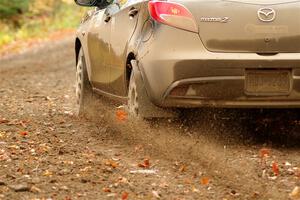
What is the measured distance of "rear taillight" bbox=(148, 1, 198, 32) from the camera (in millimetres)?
7016

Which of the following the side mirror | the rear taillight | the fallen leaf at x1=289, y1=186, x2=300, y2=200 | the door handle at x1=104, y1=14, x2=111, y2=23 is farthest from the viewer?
the side mirror

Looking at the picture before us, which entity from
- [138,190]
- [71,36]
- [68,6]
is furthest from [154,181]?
[68,6]

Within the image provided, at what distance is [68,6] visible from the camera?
138 feet

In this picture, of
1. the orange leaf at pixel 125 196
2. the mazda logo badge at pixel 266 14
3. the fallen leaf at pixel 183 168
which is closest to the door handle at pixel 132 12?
the mazda logo badge at pixel 266 14

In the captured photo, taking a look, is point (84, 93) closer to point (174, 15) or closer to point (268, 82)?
point (174, 15)

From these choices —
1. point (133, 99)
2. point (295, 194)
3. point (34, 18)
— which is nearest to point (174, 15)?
point (133, 99)

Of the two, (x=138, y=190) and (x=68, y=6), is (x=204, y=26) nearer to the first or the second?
(x=138, y=190)

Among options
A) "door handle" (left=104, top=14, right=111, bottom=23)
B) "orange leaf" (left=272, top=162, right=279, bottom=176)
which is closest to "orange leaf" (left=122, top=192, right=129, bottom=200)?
"orange leaf" (left=272, top=162, right=279, bottom=176)

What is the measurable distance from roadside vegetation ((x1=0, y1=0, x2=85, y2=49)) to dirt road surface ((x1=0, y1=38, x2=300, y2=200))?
20036mm

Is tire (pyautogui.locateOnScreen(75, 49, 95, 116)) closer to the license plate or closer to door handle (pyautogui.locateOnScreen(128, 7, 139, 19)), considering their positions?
door handle (pyautogui.locateOnScreen(128, 7, 139, 19))

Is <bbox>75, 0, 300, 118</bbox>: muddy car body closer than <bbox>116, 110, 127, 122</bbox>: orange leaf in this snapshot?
Yes

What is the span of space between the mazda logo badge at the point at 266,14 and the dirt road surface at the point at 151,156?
1059mm

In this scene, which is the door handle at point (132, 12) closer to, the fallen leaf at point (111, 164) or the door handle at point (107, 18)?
the door handle at point (107, 18)

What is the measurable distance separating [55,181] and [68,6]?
36617mm
